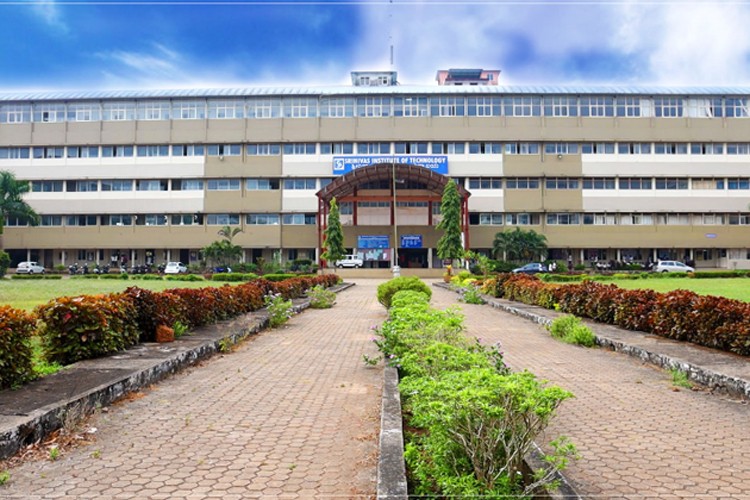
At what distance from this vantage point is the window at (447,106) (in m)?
47.3

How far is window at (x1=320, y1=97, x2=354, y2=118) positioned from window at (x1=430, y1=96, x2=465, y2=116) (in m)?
6.92

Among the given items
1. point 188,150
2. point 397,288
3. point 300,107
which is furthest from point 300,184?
point 397,288

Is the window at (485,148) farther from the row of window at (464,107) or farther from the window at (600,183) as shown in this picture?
the window at (600,183)

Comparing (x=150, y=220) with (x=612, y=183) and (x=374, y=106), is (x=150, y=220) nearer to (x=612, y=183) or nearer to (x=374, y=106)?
(x=374, y=106)

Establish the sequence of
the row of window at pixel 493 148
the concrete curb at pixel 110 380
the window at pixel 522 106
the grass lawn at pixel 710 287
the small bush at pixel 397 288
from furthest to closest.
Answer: the window at pixel 522 106
the row of window at pixel 493 148
the grass lawn at pixel 710 287
the small bush at pixel 397 288
the concrete curb at pixel 110 380

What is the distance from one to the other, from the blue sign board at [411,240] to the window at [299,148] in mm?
10533

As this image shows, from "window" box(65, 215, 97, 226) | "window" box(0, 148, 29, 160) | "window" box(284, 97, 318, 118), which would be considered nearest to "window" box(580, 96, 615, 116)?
"window" box(284, 97, 318, 118)

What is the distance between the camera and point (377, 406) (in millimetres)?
5168

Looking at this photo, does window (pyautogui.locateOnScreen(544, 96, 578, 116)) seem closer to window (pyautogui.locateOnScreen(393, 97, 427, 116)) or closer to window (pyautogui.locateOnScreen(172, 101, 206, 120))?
window (pyautogui.locateOnScreen(393, 97, 427, 116))

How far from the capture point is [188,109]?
48250 mm

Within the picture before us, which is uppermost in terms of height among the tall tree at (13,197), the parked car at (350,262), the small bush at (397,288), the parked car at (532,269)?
the tall tree at (13,197)

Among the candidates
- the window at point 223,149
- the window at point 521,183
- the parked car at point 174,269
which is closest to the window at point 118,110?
the window at point 223,149

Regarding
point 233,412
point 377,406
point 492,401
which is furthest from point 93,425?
point 492,401

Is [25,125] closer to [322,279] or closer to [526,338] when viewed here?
[322,279]
